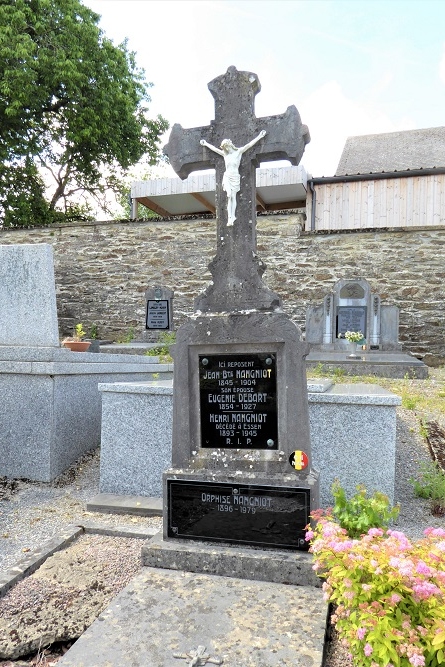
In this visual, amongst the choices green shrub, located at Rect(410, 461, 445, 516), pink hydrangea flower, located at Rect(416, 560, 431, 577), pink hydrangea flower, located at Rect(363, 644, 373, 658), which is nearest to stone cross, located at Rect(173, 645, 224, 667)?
pink hydrangea flower, located at Rect(363, 644, 373, 658)

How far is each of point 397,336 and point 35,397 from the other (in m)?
9.34

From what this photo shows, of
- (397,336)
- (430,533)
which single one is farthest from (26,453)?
(397,336)

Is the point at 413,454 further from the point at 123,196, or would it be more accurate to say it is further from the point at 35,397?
the point at 123,196

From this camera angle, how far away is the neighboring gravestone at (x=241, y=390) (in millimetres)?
2934

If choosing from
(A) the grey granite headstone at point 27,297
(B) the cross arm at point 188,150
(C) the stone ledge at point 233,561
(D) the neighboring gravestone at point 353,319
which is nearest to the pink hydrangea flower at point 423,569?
(C) the stone ledge at point 233,561

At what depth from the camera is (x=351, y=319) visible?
11.8 metres

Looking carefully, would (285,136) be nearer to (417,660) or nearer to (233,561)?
(233,561)

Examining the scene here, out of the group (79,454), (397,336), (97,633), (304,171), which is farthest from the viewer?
(304,171)

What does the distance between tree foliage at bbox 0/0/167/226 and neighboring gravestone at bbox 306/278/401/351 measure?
456 inches

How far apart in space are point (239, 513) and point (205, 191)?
15578 millimetres

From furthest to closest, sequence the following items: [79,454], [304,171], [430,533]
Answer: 1. [304,171]
2. [79,454]
3. [430,533]

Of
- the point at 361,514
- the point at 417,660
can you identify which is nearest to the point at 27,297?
the point at 361,514

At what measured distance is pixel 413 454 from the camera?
496cm

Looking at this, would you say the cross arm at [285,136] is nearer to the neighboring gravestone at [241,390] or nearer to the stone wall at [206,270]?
the neighboring gravestone at [241,390]
